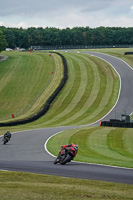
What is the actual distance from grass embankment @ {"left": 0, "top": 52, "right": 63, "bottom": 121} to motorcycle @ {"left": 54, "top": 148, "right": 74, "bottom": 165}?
39804mm

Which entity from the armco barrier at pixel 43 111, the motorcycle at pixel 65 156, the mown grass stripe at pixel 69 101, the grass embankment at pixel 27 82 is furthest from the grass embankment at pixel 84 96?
the motorcycle at pixel 65 156

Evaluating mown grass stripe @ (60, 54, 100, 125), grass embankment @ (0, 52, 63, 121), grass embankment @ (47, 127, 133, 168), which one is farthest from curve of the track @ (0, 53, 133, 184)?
grass embankment @ (0, 52, 63, 121)

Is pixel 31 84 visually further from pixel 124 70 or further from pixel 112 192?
pixel 112 192

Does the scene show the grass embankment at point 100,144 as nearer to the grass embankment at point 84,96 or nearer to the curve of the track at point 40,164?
the curve of the track at point 40,164

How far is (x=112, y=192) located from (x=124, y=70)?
75354 millimetres

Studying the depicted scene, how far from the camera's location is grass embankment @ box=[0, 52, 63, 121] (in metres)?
70.4

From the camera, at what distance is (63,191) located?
47.7ft

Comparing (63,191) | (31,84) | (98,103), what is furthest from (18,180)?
(31,84)

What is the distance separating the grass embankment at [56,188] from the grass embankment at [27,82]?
4479 centimetres

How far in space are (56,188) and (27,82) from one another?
73.7 metres

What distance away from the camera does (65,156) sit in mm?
21812

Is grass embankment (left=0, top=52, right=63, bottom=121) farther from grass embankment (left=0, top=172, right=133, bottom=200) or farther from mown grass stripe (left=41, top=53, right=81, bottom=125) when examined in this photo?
grass embankment (left=0, top=172, right=133, bottom=200)

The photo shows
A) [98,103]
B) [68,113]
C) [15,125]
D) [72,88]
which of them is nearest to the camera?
[15,125]

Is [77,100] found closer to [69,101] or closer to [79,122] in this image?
[69,101]
